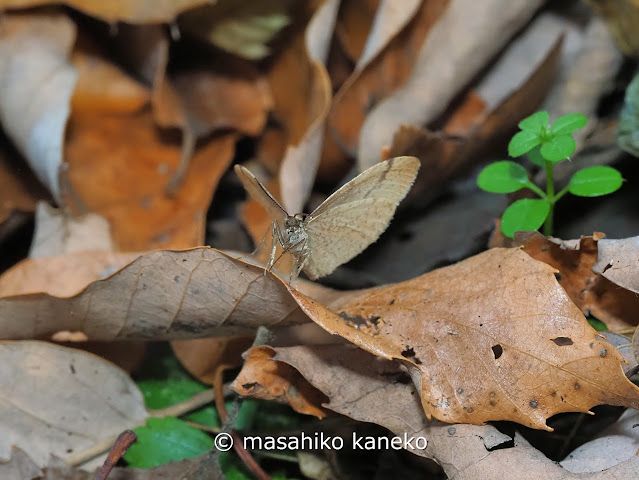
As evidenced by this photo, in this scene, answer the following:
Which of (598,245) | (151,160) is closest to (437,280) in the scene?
(598,245)

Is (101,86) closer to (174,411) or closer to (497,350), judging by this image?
(174,411)

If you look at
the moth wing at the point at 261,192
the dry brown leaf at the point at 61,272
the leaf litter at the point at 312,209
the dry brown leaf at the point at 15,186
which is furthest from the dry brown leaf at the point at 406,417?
the dry brown leaf at the point at 15,186

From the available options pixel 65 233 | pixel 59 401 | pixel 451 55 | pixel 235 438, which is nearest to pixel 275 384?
pixel 235 438

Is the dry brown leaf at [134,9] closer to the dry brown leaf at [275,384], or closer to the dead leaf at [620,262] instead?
the dry brown leaf at [275,384]

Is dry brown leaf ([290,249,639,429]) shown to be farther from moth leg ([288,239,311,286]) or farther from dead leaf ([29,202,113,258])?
dead leaf ([29,202,113,258])

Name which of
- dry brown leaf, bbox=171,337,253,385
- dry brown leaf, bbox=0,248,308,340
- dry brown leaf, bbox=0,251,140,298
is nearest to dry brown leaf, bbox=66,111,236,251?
dry brown leaf, bbox=0,251,140,298

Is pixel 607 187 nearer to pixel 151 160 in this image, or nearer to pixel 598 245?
→ pixel 598 245
